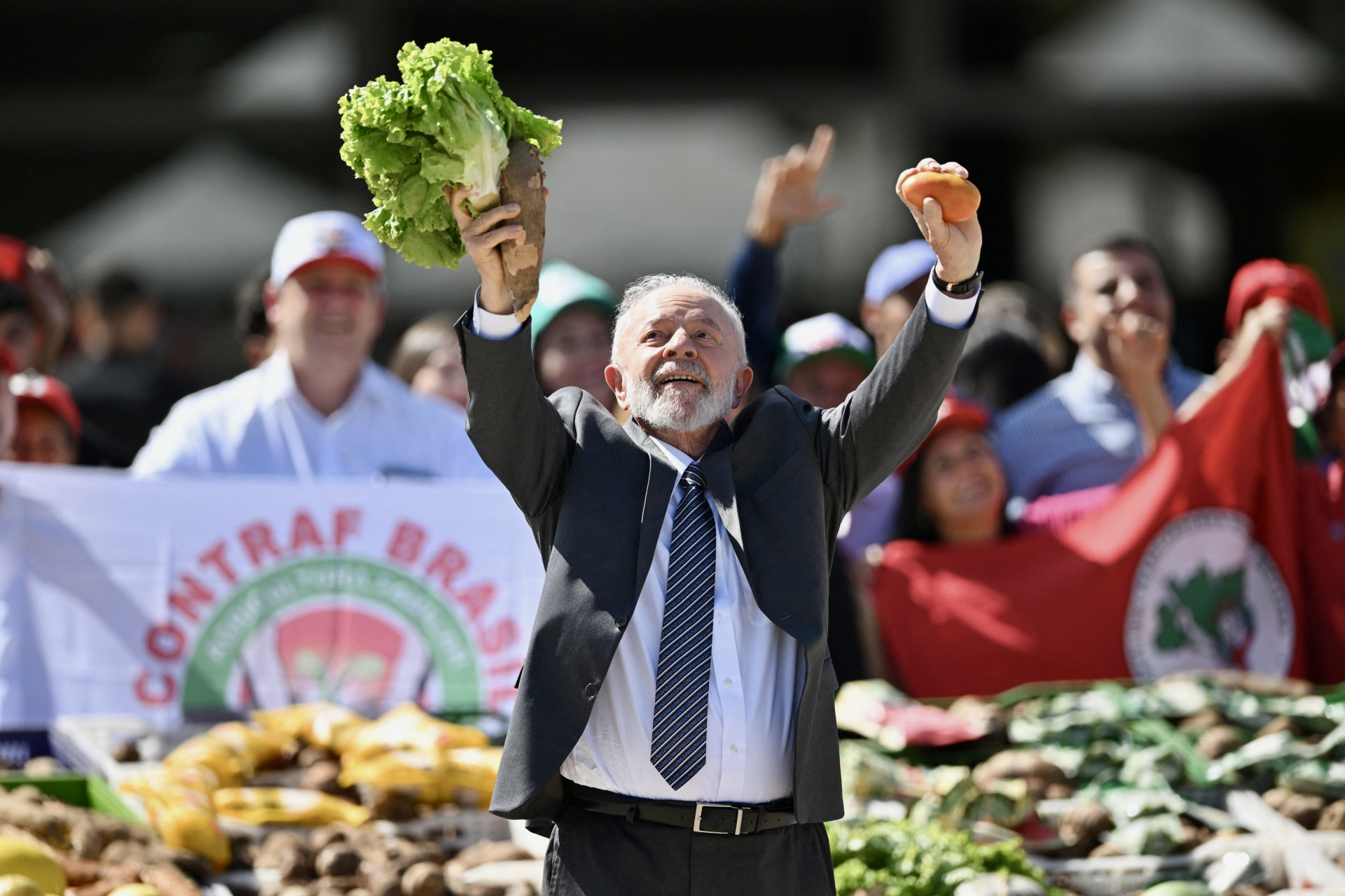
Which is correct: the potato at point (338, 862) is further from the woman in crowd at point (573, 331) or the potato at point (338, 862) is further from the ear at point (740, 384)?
the woman in crowd at point (573, 331)

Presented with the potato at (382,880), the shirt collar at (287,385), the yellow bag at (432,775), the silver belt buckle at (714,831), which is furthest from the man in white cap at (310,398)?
the silver belt buckle at (714,831)

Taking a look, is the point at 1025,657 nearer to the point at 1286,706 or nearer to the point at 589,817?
the point at 1286,706

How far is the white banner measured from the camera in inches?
219

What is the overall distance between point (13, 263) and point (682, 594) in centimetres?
438

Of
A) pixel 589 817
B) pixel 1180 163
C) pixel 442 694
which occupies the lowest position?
pixel 589 817

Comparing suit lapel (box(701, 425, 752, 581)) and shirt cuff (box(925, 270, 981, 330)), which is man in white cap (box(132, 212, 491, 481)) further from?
shirt cuff (box(925, 270, 981, 330))

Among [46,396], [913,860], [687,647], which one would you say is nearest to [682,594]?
[687,647]

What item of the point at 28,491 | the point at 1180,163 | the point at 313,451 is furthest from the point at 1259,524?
the point at 1180,163

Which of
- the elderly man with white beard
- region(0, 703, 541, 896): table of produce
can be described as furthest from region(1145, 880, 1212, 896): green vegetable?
region(0, 703, 541, 896): table of produce

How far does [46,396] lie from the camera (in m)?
6.16

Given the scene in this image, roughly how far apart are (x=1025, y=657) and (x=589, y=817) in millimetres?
3289

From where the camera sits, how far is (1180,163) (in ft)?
38.2

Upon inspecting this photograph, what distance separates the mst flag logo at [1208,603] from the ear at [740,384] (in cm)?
312

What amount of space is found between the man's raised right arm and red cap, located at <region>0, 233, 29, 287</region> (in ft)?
13.5
